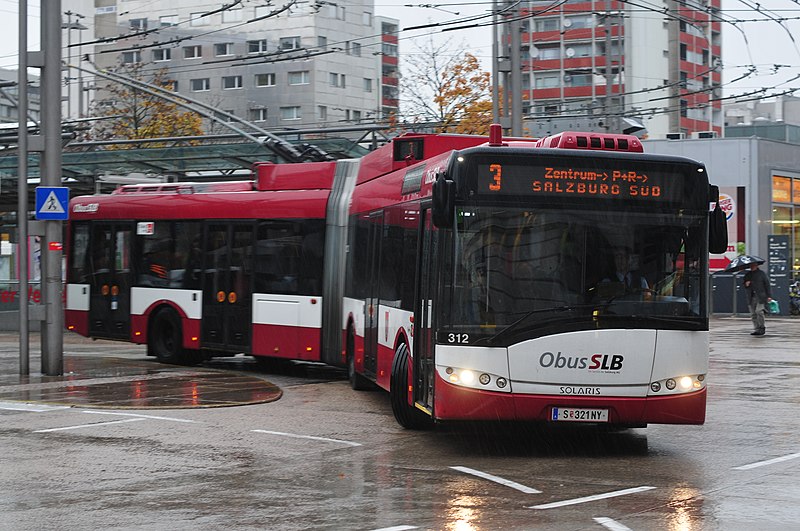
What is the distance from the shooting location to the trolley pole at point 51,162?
19.0 meters

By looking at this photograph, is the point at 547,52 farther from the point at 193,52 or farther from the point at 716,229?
the point at 716,229

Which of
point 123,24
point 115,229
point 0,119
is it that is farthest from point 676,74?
point 115,229

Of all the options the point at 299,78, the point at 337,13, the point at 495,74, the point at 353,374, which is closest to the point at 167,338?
the point at 353,374

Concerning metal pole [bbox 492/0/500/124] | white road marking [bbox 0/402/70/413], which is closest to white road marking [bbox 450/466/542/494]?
white road marking [bbox 0/402/70/413]

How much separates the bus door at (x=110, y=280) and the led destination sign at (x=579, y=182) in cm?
1226

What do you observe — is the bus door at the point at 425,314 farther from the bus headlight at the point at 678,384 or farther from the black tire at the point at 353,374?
the black tire at the point at 353,374

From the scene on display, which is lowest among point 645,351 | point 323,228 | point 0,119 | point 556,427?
point 556,427

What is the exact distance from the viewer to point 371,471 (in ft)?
35.8

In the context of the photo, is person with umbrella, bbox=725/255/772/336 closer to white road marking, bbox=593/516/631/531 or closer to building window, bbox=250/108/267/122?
white road marking, bbox=593/516/631/531

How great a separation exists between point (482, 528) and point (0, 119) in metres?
103

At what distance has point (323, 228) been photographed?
20.0 m

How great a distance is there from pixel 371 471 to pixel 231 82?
287 feet

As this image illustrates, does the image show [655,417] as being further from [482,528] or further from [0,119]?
[0,119]

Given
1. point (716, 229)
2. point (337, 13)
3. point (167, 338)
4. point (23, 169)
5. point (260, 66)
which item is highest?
point (337, 13)
